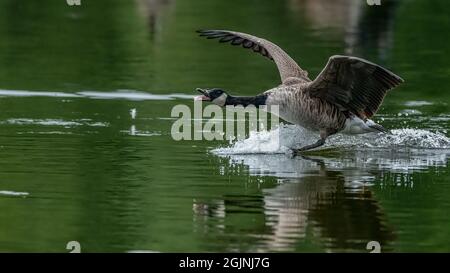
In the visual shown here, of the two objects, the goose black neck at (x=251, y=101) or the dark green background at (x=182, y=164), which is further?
the goose black neck at (x=251, y=101)

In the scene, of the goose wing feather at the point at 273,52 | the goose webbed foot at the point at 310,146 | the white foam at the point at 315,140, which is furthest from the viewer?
the goose wing feather at the point at 273,52

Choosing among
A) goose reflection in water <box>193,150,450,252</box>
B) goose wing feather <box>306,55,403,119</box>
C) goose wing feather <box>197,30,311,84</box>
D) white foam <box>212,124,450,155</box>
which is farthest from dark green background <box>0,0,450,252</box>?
goose wing feather <box>197,30,311,84</box>

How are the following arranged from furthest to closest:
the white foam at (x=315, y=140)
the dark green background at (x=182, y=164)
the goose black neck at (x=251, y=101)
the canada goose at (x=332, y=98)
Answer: the white foam at (x=315, y=140), the goose black neck at (x=251, y=101), the canada goose at (x=332, y=98), the dark green background at (x=182, y=164)

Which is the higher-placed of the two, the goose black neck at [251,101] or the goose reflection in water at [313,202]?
the goose black neck at [251,101]

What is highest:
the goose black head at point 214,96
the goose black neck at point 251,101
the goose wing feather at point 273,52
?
the goose wing feather at point 273,52

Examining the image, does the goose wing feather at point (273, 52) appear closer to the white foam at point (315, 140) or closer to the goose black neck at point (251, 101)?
the white foam at point (315, 140)

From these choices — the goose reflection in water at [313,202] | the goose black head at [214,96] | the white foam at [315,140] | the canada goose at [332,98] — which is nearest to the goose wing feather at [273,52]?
the canada goose at [332,98]

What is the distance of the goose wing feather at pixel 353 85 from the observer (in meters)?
14.3

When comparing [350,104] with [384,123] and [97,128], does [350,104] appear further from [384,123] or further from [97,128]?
[97,128]

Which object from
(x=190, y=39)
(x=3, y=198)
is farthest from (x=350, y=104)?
(x=190, y=39)

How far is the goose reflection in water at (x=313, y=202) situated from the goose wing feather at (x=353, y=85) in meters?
0.56

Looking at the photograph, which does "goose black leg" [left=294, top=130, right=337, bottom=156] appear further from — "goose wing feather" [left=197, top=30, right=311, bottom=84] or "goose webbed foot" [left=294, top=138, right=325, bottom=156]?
"goose wing feather" [left=197, top=30, right=311, bottom=84]

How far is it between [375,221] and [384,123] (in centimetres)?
578

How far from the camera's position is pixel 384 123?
17031 millimetres
